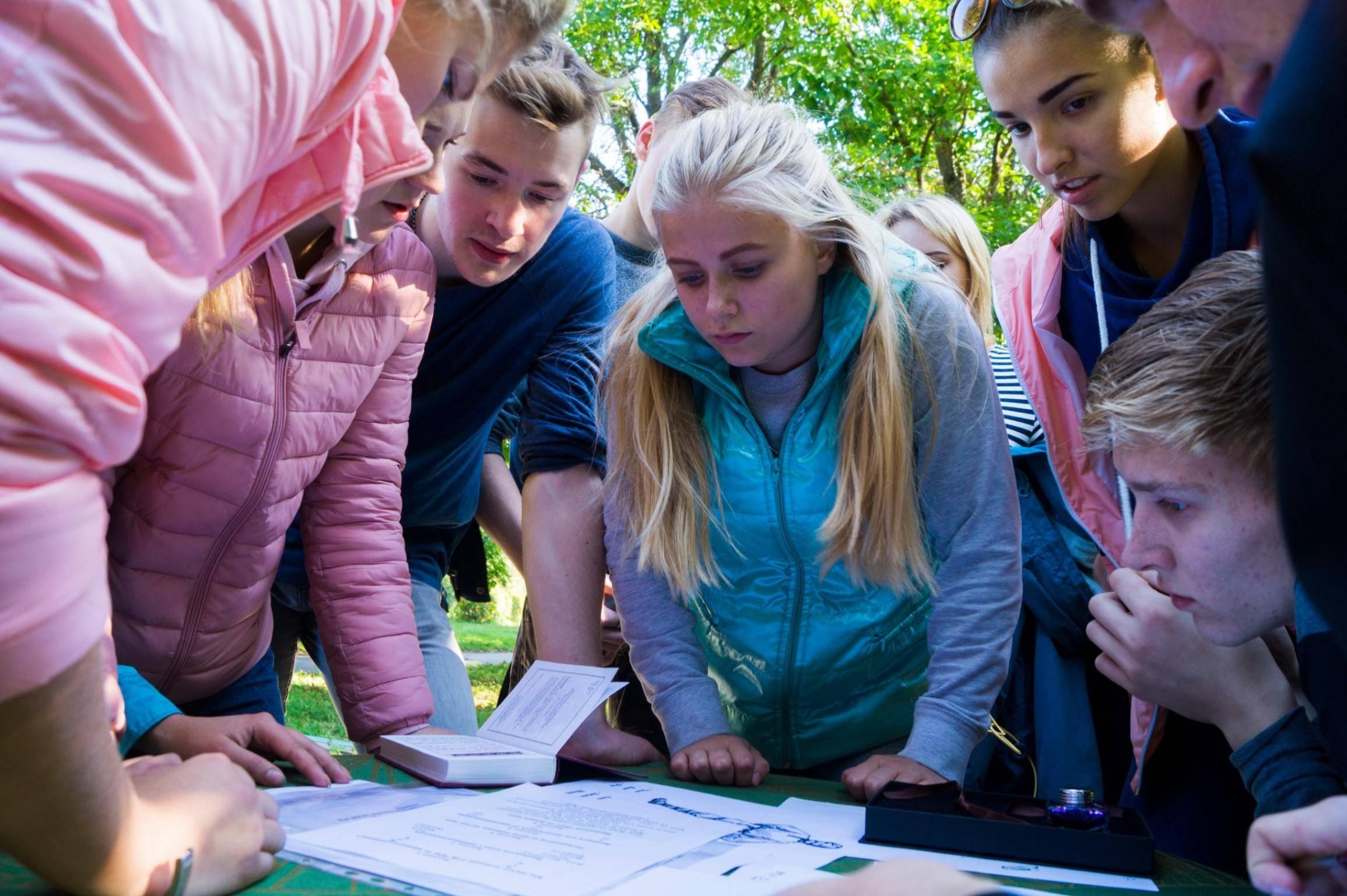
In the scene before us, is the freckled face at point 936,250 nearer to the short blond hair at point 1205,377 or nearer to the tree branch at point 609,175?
the short blond hair at point 1205,377

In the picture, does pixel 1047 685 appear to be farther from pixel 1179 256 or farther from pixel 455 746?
pixel 455 746

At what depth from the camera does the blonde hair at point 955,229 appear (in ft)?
12.2

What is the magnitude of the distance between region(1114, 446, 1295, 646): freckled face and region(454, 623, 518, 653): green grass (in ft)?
21.8

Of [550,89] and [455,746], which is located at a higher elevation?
[550,89]

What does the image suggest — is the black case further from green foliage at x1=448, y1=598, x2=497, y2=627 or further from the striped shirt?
green foliage at x1=448, y1=598, x2=497, y2=627

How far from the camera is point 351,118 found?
112 cm

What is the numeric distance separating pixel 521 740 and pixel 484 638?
23.2ft

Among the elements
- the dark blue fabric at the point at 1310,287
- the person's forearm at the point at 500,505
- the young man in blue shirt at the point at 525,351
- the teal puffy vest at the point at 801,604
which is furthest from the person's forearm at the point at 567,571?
the dark blue fabric at the point at 1310,287

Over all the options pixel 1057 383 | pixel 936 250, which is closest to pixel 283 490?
pixel 1057 383

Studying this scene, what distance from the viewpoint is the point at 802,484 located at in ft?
6.41

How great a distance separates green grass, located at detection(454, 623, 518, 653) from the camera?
8.27 meters

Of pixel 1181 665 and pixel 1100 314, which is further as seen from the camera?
pixel 1100 314

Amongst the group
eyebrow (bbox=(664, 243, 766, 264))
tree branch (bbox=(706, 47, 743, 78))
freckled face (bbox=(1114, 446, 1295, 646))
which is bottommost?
freckled face (bbox=(1114, 446, 1295, 646))

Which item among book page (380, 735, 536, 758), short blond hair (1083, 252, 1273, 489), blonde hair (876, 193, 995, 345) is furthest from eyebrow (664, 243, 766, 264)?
blonde hair (876, 193, 995, 345)
